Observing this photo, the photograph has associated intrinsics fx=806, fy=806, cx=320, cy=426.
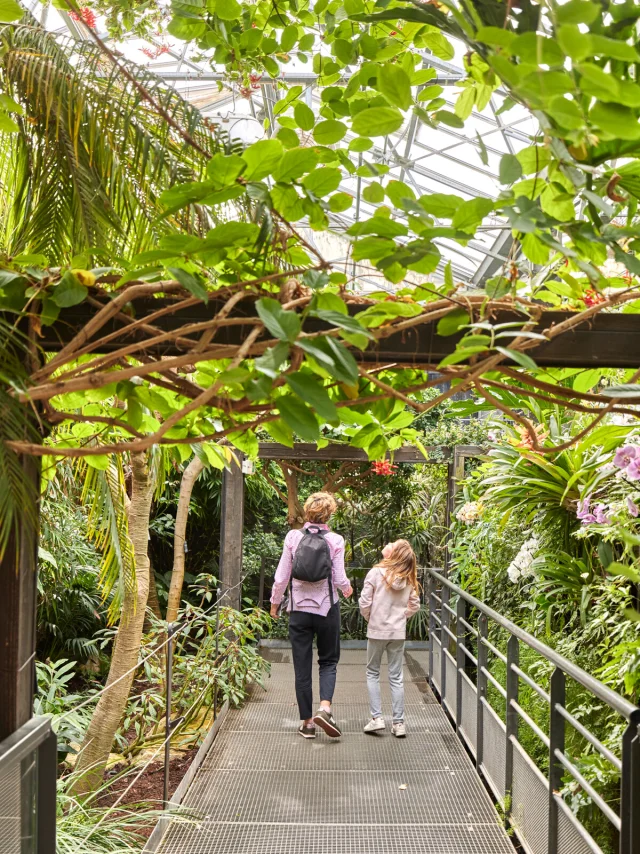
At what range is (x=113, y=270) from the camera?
1.23m

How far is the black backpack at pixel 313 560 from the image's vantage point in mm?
4840

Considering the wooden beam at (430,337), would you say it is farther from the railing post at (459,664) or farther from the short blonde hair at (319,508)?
the short blonde hair at (319,508)

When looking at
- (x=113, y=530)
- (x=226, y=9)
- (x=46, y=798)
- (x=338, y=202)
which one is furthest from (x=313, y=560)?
(x=338, y=202)

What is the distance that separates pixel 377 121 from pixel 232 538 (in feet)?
18.9

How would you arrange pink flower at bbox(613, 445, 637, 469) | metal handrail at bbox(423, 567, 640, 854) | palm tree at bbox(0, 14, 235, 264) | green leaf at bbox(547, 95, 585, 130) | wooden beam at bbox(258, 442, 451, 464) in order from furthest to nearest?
wooden beam at bbox(258, 442, 451, 464)
palm tree at bbox(0, 14, 235, 264)
pink flower at bbox(613, 445, 637, 469)
metal handrail at bbox(423, 567, 640, 854)
green leaf at bbox(547, 95, 585, 130)

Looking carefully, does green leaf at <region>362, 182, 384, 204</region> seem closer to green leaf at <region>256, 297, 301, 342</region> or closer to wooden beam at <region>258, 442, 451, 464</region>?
green leaf at <region>256, 297, 301, 342</region>

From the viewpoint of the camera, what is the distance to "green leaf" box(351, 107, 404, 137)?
103 cm

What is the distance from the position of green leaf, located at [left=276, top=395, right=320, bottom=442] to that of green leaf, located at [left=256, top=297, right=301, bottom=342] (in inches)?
4.3

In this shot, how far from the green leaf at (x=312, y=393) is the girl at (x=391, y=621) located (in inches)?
159

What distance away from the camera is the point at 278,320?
981 mm

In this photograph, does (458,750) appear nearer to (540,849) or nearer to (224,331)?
(540,849)

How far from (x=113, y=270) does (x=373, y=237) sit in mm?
410

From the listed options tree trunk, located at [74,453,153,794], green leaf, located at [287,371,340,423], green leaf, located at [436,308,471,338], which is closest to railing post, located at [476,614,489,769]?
tree trunk, located at [74,453,153,794]

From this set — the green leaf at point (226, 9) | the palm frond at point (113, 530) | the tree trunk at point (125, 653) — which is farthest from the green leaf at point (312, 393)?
the tree trunk at point (125, 653)
